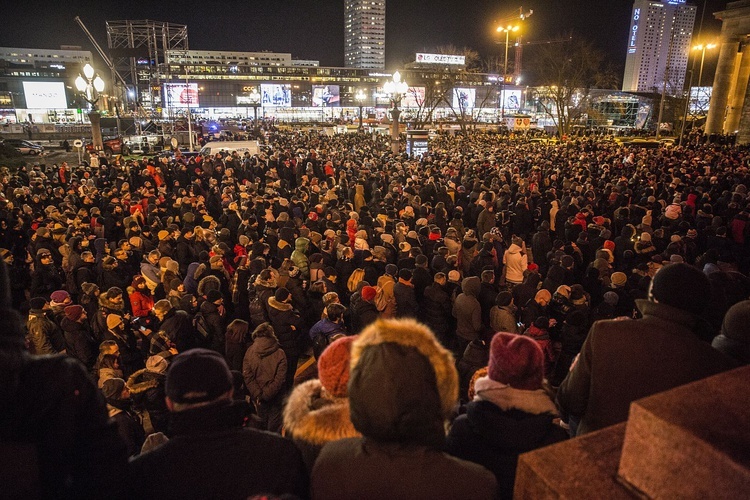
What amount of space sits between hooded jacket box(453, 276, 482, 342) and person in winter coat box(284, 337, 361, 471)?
367 centimetres

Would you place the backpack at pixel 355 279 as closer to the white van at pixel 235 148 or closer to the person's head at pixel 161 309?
the person's head at pixel 161 309

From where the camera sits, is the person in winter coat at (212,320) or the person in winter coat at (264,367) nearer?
the person in winter coat at (264,367)

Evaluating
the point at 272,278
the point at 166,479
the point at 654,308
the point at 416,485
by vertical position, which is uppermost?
the point at 654,308

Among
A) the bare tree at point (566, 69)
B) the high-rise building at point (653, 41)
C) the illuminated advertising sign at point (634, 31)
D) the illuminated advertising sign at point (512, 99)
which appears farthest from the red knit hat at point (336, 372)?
the illuminated advertising sign at point (634, 31)

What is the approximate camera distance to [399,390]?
5.26 feet

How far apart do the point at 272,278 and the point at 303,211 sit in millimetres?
5947

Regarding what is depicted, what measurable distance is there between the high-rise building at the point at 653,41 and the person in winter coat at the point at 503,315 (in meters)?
182

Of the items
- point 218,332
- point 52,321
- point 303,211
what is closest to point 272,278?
point 218,332

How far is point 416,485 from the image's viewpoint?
1573 mm

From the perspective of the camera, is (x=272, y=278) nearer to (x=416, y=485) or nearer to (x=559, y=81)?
(x=416, y=485)

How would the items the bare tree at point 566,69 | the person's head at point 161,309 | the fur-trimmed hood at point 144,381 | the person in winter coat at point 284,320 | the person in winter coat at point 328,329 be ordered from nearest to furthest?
the fur-trimmed hood at point 144,381 < the person in winter coat at point 328,329 < the person's head at point 161,309 < the person in winter coat at point 284,320 < the bare tree at point 566,69

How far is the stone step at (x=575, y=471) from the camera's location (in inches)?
55.4

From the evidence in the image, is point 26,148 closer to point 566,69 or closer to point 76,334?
point 76,334

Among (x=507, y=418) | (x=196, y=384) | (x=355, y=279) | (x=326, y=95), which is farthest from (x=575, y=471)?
(x=326, y=95)
